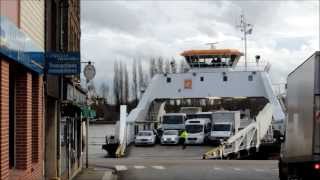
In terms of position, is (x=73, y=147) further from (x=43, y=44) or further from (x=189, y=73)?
(x=189, y=73)

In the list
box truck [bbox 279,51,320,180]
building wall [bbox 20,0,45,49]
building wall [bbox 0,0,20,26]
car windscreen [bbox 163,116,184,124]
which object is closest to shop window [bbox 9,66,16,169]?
building wall [bbox 20,0,45,49]

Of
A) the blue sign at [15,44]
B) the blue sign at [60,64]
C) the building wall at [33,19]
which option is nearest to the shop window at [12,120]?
the blue sign at [15,44]

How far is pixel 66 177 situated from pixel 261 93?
36582mm

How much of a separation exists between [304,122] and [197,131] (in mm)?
40898

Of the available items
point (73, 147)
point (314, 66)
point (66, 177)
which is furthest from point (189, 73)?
Answer: point (314, 66)

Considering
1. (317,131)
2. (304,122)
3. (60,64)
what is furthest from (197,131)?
(317,131)

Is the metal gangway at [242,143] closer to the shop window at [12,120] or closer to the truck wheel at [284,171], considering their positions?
the truck wheel at [284,171]

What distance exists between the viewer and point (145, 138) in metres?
54.1

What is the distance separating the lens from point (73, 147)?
2673 cm

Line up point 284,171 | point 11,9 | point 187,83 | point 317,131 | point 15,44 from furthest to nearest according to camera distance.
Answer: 1. point 187,83
2. point 284,171
3. point 317,131
4. point 11,9
5. point 15,44

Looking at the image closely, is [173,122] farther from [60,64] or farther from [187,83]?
[60,64]

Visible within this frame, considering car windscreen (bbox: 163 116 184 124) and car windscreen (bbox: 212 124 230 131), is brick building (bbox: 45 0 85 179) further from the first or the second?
car windscreen (bbox: 163 116 184 124)

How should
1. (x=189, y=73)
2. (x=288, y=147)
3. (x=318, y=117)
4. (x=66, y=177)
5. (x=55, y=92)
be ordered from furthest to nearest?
(x=189, y=73) < (x=66, y=177) < (x=55, y=92) < (x=288, y=147) < (x=318, y=117)

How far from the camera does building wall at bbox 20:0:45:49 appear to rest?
46.0ft
